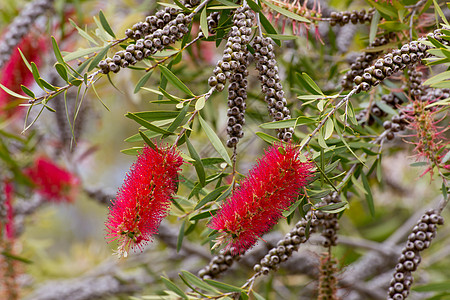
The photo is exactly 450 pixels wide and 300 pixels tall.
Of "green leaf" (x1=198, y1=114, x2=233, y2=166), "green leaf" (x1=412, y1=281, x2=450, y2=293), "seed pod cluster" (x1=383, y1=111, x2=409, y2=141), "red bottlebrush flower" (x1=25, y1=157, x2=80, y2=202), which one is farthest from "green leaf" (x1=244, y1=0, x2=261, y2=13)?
"red bottlebrush flower" (x1=25, y1=157, x2=80, y2=202)

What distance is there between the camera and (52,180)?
1.27 meters

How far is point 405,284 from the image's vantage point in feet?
1.60

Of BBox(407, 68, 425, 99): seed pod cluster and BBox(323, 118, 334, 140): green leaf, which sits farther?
BBox(407, 68, 425, 99): seed pod cluster

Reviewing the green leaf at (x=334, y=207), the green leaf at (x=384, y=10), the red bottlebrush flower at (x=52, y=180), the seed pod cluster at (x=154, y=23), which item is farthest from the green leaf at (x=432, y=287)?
the red bottlebrush flower at (x=52, y=180)

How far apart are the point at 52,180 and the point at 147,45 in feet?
3.17

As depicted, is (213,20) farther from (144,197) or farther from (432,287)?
(432,287)

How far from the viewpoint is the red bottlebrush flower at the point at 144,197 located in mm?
393

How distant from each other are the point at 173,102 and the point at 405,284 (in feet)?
1.01

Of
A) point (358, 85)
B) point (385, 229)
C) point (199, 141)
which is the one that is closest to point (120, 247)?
point (358, 85)

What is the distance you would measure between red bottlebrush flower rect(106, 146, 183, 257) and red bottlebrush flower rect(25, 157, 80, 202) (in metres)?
0.93

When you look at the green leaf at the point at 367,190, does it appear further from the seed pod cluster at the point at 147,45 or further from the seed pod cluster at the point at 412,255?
the seed pod cluster at the point at 147,45

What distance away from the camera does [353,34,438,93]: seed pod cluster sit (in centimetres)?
39

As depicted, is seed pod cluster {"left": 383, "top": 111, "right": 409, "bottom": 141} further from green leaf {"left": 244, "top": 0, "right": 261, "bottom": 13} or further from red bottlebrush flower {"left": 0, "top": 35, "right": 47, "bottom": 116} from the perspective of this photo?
red bottlebrush flower {"left": 0, "top": 35, "right": 47, "bottom": 116}

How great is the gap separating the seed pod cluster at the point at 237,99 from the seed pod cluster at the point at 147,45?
63 millimetres
